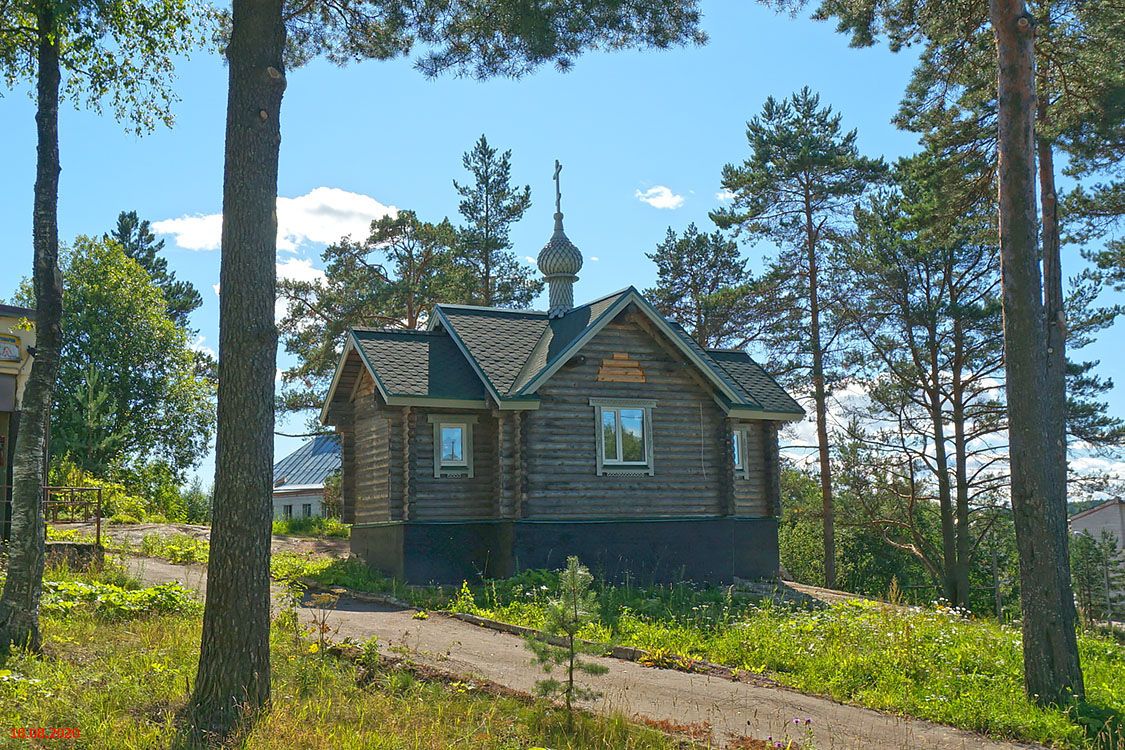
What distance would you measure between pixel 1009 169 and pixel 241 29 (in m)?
8.08

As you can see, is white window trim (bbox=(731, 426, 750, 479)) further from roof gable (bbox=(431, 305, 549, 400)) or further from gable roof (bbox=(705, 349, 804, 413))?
roof gable (bbox=(431, 305, 549, 400))

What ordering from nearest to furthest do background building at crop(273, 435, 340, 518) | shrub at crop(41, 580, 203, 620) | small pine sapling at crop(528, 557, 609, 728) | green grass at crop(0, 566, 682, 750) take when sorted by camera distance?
green grass at crop(0, 566, 682, 750) → small pine sapling at crop(528, 557, 609, 728) → shrub at crop(41, 580, 203, 620) → background building at crop(273, 435, 340, 518)

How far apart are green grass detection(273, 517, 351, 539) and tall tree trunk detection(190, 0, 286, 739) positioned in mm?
22983

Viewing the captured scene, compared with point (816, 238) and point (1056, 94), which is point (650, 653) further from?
point (816, 238)

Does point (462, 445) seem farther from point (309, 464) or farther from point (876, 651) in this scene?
point (309, 464)

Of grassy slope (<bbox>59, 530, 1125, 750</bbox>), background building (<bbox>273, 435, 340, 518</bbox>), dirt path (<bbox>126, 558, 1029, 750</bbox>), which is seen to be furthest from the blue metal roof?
dirt path (<bbox>126, 558, 1029, 750</bbox>)

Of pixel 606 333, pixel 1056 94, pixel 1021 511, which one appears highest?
pixel 1056 94

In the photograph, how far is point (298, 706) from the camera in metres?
7.81

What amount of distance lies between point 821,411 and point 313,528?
55.9ft

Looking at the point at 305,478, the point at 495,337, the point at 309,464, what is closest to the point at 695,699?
the point at 495,337

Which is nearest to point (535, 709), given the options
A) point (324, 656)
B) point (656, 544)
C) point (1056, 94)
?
point (324, 656)

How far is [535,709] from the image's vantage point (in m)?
8.38
